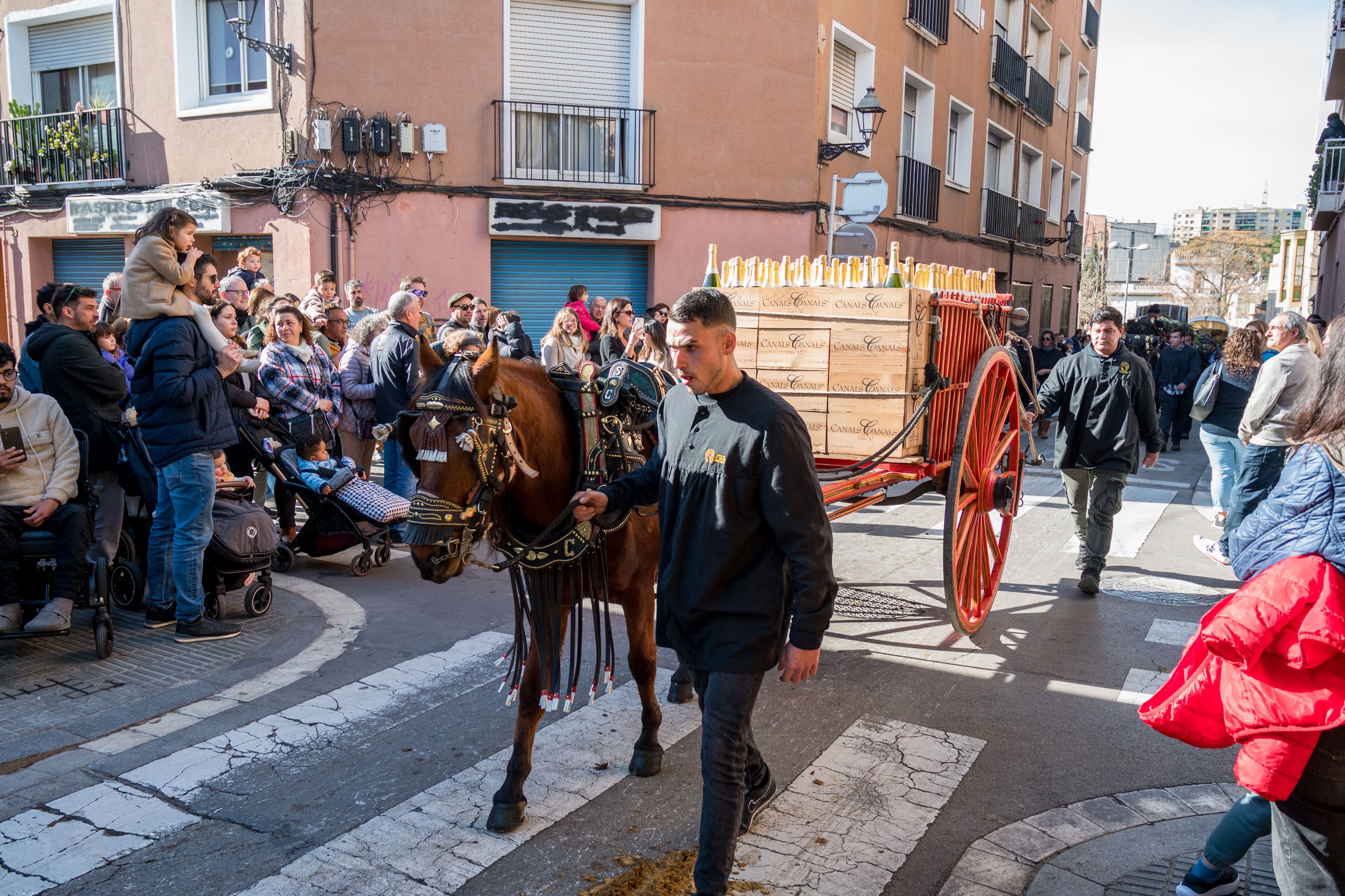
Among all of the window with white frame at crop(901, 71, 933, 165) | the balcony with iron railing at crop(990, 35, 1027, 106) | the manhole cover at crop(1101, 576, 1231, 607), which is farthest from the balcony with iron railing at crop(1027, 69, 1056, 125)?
the manhole cover at crop(1101, 576, 1231, 607)

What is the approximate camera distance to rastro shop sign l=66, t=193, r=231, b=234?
44.3ft

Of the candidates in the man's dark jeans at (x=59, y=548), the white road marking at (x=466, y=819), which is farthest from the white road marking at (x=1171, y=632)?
the man's dark jeans at (x=59, y=548)

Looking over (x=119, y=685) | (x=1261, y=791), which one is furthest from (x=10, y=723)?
(x=1261, y=791)

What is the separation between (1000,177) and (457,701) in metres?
22.2

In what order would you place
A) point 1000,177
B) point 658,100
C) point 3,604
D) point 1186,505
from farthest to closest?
1. point 1000,177
2. point 658,100
3. point 1186,505
4. point 3,604

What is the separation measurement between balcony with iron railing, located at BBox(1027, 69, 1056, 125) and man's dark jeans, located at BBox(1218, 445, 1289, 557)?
63.8 ft

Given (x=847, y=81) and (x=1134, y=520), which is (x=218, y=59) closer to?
(x=847, y=81)

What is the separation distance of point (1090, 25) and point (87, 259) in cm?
2740

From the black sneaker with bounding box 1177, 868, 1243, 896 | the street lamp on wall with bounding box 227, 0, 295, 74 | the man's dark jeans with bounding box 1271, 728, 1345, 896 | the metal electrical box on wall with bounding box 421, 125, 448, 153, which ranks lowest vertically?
the black sneaker with bounding box 1177, 868, 1243, 896

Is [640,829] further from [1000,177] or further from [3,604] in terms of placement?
[1000,177]

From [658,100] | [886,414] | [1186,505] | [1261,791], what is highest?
[658,100]

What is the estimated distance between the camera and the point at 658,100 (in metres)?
14.3

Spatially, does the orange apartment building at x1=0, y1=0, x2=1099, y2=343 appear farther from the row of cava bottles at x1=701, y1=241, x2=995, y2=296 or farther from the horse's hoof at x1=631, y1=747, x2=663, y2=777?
the horse's hoof at x1=631, y1=747, x2=663, y2=777

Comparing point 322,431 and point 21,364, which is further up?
point 21,364
